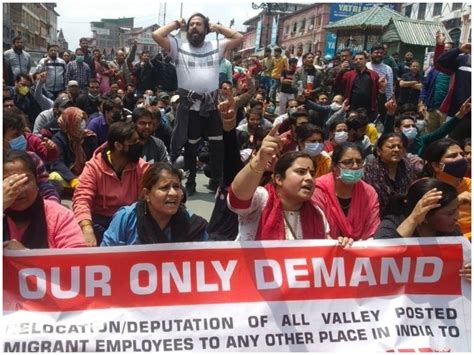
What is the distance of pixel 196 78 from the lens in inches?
210

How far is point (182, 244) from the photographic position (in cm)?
246

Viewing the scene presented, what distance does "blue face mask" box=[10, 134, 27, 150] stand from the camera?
3.98 m

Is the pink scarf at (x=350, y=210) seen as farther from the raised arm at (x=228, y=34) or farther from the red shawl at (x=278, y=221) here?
the raised arm at (x=228, y=34)

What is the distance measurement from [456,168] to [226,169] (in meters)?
1.58

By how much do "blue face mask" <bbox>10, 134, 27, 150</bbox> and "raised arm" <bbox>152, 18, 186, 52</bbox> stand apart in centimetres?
169

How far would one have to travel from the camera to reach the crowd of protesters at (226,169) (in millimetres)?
2607

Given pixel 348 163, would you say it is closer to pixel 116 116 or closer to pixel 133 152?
pixel 133 152

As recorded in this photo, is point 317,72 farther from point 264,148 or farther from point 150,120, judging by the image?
point 264,148

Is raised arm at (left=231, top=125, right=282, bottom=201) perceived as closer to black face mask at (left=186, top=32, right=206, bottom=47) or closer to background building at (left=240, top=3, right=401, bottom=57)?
black face mask at (left=186, top=32, right=206, bottom=47)

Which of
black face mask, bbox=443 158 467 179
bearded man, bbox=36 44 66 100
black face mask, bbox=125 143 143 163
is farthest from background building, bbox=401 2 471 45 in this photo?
black face mask, bbox=125 143 143 163

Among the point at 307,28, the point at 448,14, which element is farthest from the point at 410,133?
the point at 307,28

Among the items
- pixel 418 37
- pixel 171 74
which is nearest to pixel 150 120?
pixel 171 74

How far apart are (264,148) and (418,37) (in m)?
14.3

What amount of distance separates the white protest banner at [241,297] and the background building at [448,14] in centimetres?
2313
